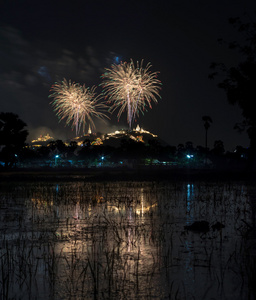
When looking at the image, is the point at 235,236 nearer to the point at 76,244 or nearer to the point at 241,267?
the point at 241,267

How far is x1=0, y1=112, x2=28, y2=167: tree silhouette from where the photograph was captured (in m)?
87.2

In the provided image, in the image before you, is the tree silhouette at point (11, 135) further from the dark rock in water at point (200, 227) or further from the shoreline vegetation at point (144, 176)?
the dark rock in water at point (200, 227)

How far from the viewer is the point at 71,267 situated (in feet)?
29.6

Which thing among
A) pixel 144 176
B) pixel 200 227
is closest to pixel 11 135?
pixel 144 176

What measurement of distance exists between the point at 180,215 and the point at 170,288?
31.4 ft

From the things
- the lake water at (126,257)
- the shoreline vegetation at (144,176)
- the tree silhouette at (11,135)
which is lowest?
the lake water at (126,257)

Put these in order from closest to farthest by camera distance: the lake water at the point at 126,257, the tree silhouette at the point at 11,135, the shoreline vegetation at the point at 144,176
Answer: the lake water at the point at 126,257
the shoreline vegetation at the point at 144,176
the tree silhouette at the point at 11,135

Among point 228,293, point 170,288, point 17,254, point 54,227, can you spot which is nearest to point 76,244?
point 17,254

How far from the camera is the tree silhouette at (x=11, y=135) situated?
87.2 metres

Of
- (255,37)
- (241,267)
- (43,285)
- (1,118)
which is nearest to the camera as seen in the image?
(43,285)

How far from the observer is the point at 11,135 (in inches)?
3467

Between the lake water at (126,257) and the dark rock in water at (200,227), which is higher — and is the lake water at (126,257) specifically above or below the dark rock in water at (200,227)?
below

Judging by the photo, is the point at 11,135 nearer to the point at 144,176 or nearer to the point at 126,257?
the point at 144,176

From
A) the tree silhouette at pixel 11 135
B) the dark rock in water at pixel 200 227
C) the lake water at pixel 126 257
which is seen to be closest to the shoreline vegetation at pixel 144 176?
the tree silhouette at pixel 11 135
